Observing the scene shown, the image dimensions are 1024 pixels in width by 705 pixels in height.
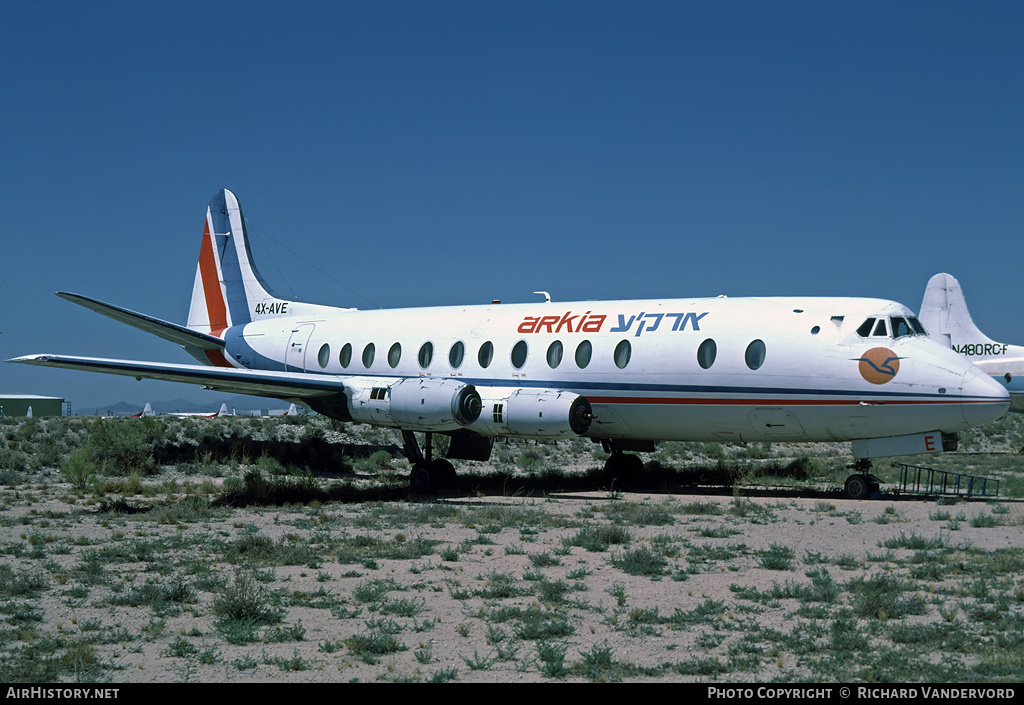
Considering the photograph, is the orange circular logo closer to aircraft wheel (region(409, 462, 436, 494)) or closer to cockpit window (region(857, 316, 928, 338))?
cockpit window (region(857, 316, 928, 338))

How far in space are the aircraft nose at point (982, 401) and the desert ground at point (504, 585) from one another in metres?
1.69

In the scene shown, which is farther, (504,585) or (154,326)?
(154,326)

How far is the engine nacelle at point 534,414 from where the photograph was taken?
19375mm

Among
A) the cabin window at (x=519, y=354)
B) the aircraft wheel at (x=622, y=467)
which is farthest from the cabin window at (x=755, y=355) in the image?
the aircraft wheel at (x=622, y=467)

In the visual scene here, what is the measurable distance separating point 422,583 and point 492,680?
3748mm

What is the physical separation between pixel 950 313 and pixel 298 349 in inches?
1142

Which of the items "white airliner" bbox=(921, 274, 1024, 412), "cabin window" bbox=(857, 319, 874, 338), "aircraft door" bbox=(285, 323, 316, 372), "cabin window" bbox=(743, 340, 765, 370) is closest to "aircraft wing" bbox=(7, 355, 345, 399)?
"aircraft door" bbox=(285, 323, 316, 372)

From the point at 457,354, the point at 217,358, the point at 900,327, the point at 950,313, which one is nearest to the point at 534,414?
the point at 457,354

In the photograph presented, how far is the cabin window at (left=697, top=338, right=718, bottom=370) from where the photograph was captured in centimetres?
1903

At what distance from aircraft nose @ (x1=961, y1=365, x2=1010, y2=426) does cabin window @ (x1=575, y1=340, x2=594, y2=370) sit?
24.7 feet

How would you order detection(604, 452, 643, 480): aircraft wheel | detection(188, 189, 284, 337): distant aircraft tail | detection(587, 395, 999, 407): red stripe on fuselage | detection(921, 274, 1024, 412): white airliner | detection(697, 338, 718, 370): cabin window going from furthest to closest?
detection(921, 274, 1024, 412): white airliner
detection(188, 189, 284, 337): distant aircraft tail
detection(604, 452, 643, 480): aircraft wheel
detection(697, 338, 718, 370): cabin window
detection(587, 395, 999, 407): red stripe on fuselage

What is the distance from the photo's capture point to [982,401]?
1680 cm

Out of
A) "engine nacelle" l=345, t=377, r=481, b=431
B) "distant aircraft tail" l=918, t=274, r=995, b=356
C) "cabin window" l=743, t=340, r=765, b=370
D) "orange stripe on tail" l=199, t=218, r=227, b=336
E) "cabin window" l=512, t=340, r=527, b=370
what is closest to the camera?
"cabin window" l=743, t=340, r=765, b=370

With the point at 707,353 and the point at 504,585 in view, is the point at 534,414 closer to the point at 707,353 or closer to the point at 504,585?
the point at 707,353
